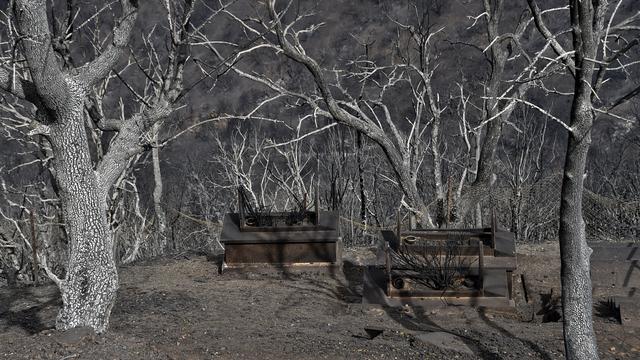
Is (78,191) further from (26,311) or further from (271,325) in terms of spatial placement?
(26,311)

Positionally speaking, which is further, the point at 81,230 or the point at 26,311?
the point at 26,311

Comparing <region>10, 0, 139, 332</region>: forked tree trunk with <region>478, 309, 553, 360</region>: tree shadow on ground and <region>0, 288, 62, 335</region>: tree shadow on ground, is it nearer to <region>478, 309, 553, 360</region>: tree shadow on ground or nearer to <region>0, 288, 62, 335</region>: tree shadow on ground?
<region>0, 288, 62, 335</region>: tree shadow on ground

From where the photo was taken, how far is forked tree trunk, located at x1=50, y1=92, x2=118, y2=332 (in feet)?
22.2

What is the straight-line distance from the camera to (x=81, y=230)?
689 centimetres

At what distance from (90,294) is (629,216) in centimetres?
1239

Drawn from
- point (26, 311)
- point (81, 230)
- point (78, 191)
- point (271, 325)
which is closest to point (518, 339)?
point (271, 325)

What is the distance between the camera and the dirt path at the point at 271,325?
6.85 m

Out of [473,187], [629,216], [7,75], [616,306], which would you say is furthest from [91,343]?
[629,216]

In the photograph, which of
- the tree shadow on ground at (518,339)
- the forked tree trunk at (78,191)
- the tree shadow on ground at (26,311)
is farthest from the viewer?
the tree shadow on ground at (26,311)

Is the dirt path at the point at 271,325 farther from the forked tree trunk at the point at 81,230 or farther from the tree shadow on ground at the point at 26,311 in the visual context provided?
the forked tree trunk at the point at 81,230

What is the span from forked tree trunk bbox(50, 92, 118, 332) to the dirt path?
8.7 inches

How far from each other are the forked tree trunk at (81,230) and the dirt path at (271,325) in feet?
0.72

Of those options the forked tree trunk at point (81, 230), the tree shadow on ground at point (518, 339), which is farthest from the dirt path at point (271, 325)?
the forked tree trunk at point (81, 230)

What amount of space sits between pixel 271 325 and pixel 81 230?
2.37 meters
